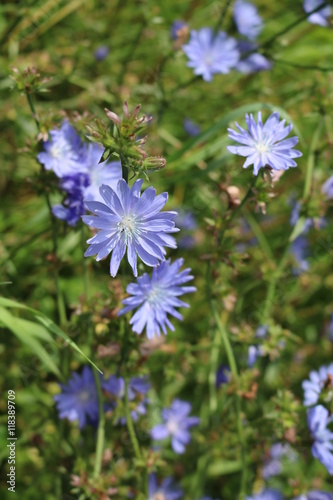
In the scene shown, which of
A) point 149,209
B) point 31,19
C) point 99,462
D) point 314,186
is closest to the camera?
point 149,209

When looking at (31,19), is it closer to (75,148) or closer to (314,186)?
(75,148)

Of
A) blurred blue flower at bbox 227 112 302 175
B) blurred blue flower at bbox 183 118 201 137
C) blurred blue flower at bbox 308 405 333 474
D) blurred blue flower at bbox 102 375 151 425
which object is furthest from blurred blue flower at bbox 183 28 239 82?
blurred blue flower at bbox 308 405 333 474

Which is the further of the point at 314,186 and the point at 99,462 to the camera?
the point at 314,186

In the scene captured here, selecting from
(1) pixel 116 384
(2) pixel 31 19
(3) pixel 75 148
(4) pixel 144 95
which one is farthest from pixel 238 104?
(1) pixel 116 384

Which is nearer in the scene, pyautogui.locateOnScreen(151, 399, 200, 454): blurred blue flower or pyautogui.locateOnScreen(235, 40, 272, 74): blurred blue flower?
pyautogui.locateOnScreen(151, 399, 200, 454): blurred blue flower

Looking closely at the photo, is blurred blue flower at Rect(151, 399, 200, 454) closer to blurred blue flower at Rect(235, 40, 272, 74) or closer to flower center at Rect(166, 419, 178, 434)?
flower center at Rect(166, 419, 178, 434)

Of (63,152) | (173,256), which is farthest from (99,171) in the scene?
(173,256)
